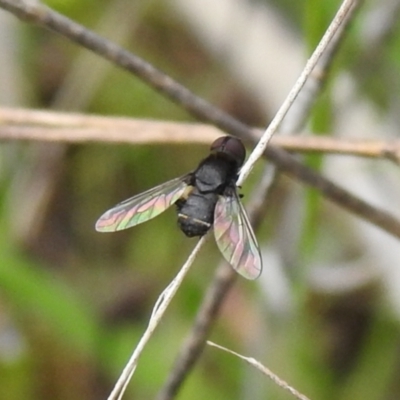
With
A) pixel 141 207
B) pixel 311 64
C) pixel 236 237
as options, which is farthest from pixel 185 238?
pixel 311 64

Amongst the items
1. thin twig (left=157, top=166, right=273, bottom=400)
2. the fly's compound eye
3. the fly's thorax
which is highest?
the fly's compound eye

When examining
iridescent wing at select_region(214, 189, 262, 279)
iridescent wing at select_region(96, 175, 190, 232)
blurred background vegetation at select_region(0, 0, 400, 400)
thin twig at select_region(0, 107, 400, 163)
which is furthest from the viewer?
blurred background vegetation at select_region(0, 0, 400, 400)

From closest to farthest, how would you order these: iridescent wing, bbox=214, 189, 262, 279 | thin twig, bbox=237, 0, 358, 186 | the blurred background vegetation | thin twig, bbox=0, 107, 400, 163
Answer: thin twig, bbox=237, 0, 358, 186, iridescent wing, bbox=214, 189, 262, 279, thin twig, bbox=0, 107, 400, 163, the blurred background vegetation

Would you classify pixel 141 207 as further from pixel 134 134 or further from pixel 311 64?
pixel 311 64

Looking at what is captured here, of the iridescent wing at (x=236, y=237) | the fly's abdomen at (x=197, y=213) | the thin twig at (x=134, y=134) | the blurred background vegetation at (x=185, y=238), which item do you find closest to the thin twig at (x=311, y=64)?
the iridescent wing at (x=236, y=237)

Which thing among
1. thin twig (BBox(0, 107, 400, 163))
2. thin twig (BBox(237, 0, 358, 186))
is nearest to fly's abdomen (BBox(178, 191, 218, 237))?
thin twig (BBox(0, 107, 400, 163))

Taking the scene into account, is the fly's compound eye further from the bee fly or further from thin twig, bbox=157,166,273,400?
thin twig, bbox=157,166,273,400
